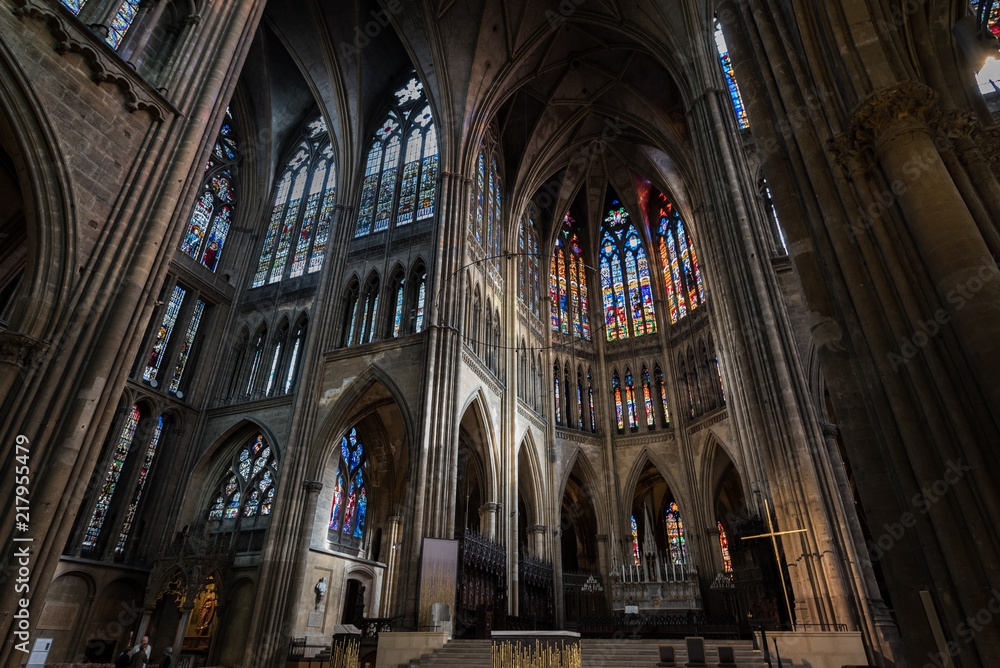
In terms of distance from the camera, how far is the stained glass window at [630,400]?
75.5 feet

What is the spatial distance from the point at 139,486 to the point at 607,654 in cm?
1384

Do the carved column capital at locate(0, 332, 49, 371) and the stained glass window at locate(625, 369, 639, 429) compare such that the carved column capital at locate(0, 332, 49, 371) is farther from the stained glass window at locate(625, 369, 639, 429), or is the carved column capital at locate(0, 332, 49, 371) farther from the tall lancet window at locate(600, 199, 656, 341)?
the tall lancet window at locate(600, 199, 656, 341)

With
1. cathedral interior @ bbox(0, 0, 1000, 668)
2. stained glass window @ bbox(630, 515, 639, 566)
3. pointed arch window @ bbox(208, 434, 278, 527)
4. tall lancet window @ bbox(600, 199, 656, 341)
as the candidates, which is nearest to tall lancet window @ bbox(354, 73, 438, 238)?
cathedral interior @ bbox(0, 0, 1000, 668)

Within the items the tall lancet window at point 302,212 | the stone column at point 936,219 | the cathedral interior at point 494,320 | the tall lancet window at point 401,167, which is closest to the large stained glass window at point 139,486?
the cathedral interior at point 494,320

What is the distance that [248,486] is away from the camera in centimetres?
1684

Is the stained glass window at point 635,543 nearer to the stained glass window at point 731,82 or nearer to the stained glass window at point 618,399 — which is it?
the stained glass window at point 618,399

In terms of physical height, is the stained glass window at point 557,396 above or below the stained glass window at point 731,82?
below

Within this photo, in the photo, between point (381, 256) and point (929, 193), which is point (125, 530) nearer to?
point (381, 256)

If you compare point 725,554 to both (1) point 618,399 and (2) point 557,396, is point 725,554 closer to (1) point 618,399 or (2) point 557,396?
(1) point 618,399

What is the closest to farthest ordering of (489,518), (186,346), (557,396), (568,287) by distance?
(489,518), (186,346), (557,396), (568,287)

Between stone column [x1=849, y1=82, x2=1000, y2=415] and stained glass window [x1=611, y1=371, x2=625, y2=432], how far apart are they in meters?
19.0

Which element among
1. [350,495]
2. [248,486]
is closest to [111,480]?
[248,486]

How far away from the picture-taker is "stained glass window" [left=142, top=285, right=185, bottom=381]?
16.9 m

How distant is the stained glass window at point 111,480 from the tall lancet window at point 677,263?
66.1 ft
